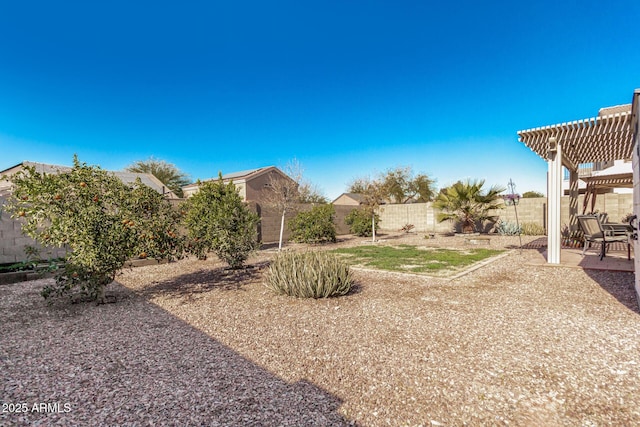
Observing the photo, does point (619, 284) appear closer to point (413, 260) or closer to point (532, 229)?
point (413, 260)

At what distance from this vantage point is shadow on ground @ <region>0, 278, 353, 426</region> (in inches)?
78.0

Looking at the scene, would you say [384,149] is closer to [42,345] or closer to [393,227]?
[393,227]

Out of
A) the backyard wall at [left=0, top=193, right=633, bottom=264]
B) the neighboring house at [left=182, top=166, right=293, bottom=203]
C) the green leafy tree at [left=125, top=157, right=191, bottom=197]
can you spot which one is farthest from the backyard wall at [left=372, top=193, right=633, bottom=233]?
the green leafy tree at [left=125, top=157, right=191, bottom=197]

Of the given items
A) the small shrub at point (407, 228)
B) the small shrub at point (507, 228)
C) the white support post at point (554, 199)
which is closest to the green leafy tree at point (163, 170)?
the small shrub at point (407, 228)

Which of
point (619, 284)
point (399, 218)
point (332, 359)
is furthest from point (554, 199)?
point (399, 218)

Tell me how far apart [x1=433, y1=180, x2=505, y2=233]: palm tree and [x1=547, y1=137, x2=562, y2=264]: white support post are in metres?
7.43

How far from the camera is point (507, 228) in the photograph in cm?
1514

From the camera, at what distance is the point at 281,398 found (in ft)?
7.18

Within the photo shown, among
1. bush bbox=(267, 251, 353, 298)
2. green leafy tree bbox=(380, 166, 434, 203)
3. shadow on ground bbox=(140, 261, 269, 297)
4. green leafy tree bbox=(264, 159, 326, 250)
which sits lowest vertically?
shadow on ground bbox=(140, 261, 269, 297)

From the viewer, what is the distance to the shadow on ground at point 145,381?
1.98 meters

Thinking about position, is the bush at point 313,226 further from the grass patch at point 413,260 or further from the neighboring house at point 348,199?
the neighboring house at point 348,199

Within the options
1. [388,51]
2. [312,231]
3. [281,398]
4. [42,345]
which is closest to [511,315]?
[281,398]

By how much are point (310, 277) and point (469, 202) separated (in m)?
12.6

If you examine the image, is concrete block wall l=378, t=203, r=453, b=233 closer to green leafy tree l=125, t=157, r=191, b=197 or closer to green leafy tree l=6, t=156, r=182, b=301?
green leafy tree l=6, t=156, r=182, b=301
